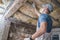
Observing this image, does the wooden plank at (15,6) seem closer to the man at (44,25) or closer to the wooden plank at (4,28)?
the wooden plank at (4,28)

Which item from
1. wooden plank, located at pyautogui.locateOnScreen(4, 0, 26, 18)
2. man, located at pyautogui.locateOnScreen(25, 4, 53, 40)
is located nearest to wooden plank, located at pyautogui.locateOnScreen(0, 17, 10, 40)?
wooden plank, located at pyautogui.locateOnScreen(4, 0, 26, 18)

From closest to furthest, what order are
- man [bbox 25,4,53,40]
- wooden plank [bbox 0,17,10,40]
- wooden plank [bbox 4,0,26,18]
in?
man [bbox 25,4,53,40], wooden plank [bbox 4,0,26,18], wooden plank [bbox 0,17,10,40]

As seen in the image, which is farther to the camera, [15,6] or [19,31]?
[19,31]

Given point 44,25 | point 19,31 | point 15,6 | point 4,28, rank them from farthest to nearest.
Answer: point 19,31
point 4,28
point 15,6
point 44,25

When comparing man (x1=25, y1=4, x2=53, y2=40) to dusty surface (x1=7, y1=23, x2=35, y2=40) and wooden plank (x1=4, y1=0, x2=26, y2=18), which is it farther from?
dusty surface (x1=7, y1=23, x2=35, y2=40)

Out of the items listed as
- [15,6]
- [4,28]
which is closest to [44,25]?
[15,6]

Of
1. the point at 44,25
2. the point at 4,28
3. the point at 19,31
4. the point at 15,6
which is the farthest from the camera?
the point at 19,31

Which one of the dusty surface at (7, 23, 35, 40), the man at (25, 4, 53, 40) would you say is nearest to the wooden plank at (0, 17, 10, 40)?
the dusty surface at (7, 23, 35, 40)

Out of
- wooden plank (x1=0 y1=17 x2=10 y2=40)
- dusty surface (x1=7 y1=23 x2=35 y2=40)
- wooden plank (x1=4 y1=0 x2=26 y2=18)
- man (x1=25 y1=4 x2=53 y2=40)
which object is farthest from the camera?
dusty surface (x1=7 y1=23 x2=35 y2=40)

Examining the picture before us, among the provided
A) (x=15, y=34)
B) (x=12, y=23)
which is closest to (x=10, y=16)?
(x=12, y=23)

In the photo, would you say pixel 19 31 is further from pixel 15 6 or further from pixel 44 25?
pixel 44 25

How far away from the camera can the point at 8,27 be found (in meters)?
3.27

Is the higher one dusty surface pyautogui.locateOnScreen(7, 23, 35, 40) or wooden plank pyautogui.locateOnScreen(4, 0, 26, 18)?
wooden plank pyautogui.locateOnScreen(4, 0, 26, 18)

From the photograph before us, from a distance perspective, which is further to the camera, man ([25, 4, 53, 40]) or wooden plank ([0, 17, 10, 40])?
wooden plank ([0, 17, 10, 40])
